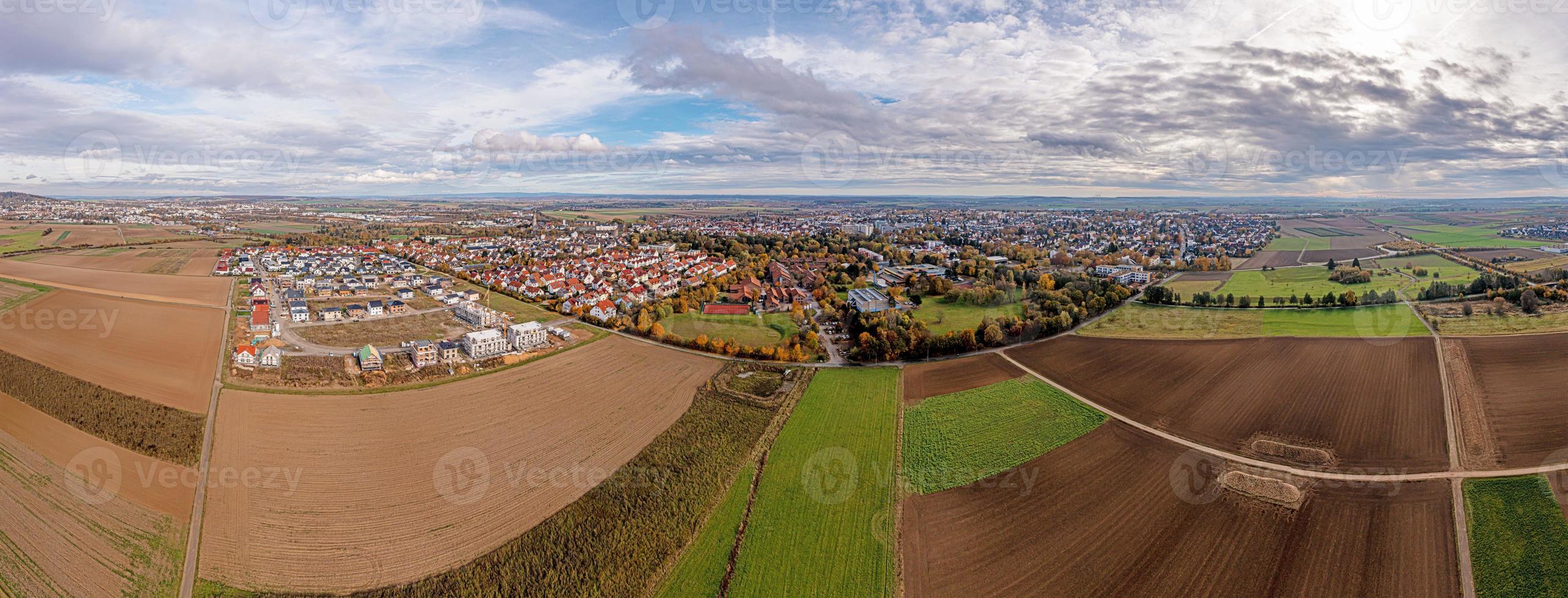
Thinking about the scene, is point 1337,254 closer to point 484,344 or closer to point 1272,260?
point 1272,260

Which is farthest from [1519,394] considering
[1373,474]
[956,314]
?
[956,314]

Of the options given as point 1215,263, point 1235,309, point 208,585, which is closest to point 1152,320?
point 1235,309

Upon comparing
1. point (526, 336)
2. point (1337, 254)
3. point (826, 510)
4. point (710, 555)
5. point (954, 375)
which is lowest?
point (710, 555)

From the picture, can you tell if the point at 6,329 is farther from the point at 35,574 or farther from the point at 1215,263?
the point at 1215,263

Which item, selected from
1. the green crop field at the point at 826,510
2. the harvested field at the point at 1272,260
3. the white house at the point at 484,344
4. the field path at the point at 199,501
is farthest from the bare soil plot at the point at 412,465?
the harvested field at the point at 1272,260

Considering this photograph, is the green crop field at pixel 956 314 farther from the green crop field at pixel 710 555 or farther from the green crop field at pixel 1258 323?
the green crop field at pixel 710 555

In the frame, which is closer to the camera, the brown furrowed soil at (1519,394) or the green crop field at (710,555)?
the green crop field at (710,555)
